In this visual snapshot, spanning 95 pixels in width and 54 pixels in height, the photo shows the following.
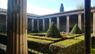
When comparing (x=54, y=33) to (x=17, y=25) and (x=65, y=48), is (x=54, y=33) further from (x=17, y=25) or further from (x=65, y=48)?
(x=17, y=25)

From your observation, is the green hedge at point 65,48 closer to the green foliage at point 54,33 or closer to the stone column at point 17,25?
the green foliage at point 54,33

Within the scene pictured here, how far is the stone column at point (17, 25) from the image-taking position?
2283 millimetres

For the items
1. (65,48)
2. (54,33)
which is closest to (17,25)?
(65,48)

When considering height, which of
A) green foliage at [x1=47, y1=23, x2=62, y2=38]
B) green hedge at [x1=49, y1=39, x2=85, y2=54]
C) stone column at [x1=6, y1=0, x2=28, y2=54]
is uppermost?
stone column at [x1=6, y1=0, x2=28, y2=54]

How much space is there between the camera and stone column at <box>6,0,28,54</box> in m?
2.28

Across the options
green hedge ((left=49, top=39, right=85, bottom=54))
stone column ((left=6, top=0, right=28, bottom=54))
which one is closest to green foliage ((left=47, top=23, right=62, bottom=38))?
green hedge ((left=49, top=39, right=85, bottom=54))

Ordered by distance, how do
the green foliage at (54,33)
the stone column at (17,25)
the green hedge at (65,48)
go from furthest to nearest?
the green foliage at (54,33) → the green hedge at (65,48) → the stone column at (17,25)

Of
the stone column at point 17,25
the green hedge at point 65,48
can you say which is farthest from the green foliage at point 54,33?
the stone column at point 17,25

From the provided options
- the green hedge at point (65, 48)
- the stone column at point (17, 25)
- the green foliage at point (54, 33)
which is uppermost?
the stone column at point (17, 25)

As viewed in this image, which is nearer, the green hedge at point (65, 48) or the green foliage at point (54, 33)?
the green hedge at point (65, 48)

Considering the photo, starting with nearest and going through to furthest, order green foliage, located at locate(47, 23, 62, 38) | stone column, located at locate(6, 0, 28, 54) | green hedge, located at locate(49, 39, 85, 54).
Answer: stone column, located at locate(6, 0, 28, 54), green hedge, located at locate(49, 39, 85, 54), green foliage, located at locate(47, 23, 62, 38)

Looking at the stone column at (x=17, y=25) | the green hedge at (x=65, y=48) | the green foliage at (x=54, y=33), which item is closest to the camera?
the stone column at (x=17, y=25)

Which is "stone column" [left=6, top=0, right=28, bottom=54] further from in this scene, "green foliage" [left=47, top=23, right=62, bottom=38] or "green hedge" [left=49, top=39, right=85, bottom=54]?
"green foliage" [left=47, top=23, right=62, bottom=38]

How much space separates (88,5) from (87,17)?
3.5 inches
